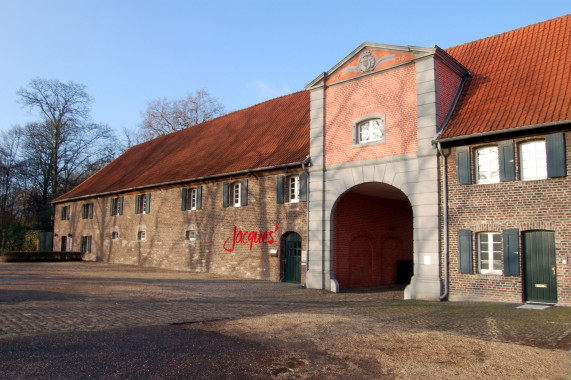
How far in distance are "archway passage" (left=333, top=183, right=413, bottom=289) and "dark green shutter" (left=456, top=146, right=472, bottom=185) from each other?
3055mm

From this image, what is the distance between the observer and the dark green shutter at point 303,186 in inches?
671

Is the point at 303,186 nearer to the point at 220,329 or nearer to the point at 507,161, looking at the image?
the point at 507,161

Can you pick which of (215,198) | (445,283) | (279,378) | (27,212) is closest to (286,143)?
(215,198)

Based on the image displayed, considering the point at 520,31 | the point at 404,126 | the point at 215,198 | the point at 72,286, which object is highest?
the point at 520,31

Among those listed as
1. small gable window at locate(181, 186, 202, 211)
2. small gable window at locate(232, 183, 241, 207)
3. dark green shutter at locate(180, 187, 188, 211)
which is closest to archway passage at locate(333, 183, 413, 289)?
small gable window at locate(232, 183, 241, 207)

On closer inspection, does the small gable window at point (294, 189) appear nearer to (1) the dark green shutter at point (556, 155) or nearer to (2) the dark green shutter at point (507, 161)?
(2) the dark green shutter at point (507, 161)

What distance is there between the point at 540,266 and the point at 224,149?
617 inches

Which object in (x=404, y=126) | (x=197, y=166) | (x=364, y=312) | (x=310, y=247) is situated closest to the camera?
(x=364, y=312)

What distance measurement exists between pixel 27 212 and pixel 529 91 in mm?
44229

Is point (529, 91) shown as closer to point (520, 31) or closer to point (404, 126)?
point (404, 126)

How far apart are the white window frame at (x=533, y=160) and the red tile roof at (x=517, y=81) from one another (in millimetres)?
619

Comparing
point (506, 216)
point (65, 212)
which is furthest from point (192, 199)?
point (65, 212)

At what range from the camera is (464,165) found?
42.5 feet

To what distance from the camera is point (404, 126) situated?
562 inches
